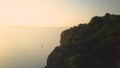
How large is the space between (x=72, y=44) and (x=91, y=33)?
5512 millimetres

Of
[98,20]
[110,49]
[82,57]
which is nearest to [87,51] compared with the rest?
[82,57]

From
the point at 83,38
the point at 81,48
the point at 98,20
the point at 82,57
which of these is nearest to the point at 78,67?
the point at 82,57

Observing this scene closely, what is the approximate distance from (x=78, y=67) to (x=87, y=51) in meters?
4.98

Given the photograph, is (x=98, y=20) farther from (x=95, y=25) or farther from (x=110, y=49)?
(x=110, y=49)

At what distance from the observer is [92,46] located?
7112 cm

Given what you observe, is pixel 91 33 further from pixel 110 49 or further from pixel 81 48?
pixel 110 49

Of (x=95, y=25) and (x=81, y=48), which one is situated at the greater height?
(x=95, y=25)

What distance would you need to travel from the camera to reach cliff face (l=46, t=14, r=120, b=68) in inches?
2559

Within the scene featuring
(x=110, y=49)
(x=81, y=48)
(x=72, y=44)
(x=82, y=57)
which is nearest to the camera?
(x=110, y=49)

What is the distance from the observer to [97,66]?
217 feet

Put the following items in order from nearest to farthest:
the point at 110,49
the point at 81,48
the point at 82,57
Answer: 1. the point at 110,49
2. the point at 82,57
3. the point at 81,48

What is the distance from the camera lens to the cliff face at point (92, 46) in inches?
2559

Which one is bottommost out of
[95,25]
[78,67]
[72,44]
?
[78,67]

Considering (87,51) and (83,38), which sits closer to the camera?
(87,51)
